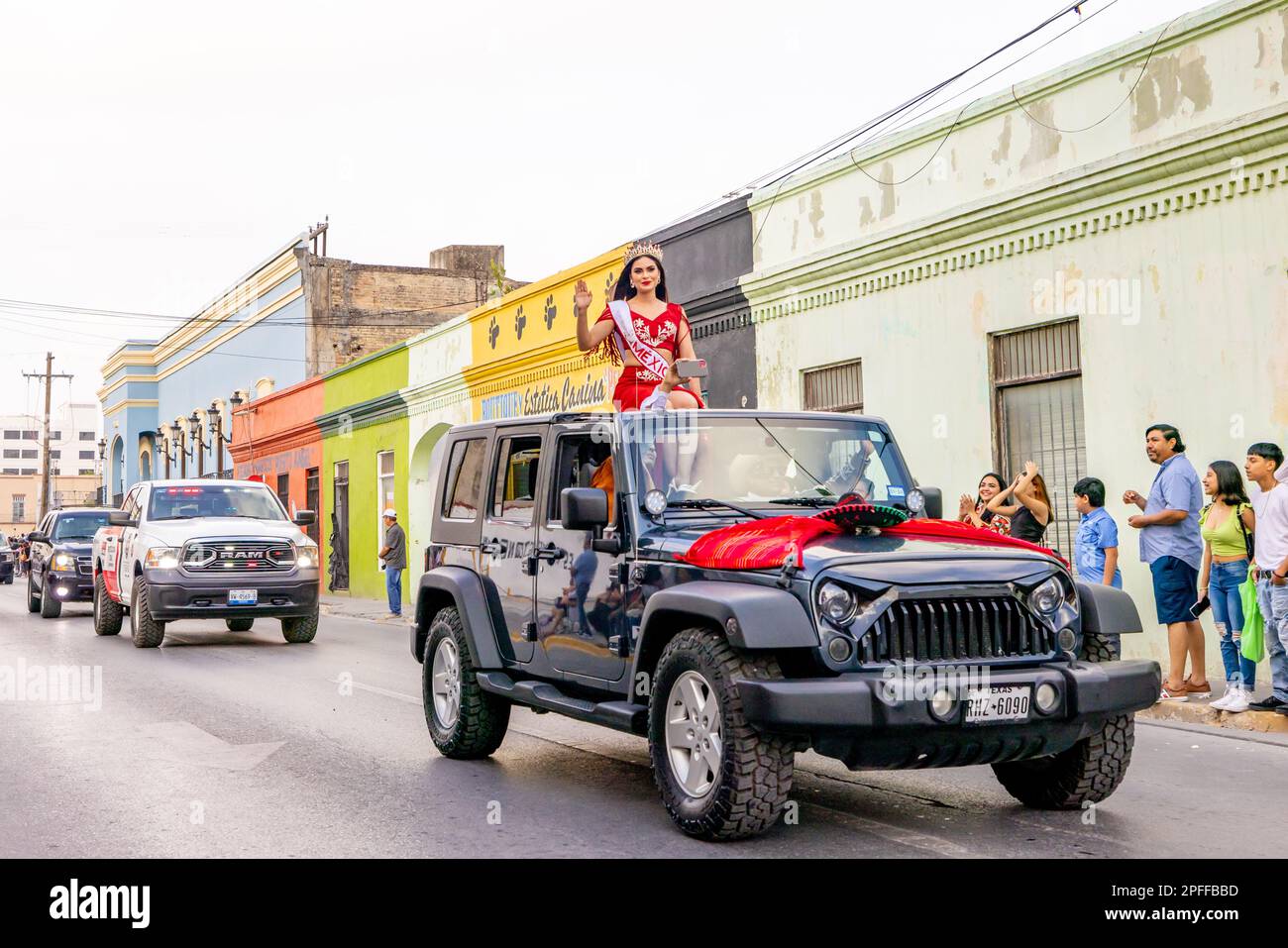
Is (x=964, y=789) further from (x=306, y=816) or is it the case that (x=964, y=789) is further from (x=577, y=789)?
(x=306, y=816)

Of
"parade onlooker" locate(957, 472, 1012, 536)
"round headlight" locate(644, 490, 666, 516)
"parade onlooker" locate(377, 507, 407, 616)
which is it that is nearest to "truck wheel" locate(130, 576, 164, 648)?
"parade onlooker" locate(377, 507, 407, 616)

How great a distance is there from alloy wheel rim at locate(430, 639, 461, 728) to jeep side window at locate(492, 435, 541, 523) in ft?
2.91

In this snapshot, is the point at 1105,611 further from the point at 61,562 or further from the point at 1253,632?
the point at 61,562

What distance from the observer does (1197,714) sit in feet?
33.7

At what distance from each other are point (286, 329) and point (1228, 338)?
34.8m

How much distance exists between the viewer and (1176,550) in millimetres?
11188

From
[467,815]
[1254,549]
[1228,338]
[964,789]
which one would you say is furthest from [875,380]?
[467,815]

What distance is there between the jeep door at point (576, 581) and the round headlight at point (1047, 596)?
6.28 feet

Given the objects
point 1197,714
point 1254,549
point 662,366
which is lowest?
point 1197,714

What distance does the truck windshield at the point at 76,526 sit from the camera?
25609 mm

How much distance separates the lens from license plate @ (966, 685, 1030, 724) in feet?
18.6

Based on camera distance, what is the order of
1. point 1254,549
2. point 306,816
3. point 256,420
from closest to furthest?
point 306,816, point 1254,549, point 256,420

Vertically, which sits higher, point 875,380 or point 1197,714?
point 875,380

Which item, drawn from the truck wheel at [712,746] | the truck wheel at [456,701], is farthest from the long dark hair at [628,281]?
the truck wheel at [712,746]
